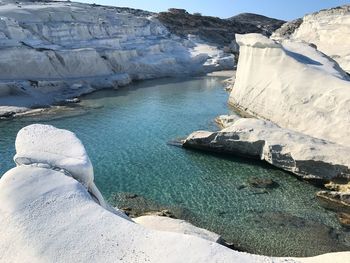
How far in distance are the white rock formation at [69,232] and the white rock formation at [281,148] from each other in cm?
990

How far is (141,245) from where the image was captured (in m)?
7.83

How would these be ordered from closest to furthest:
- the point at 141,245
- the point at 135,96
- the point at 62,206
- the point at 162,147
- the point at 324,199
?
the point at 141,245
the point at 62,206
the point at 324,199
the point at 162,147
the point at 135,96

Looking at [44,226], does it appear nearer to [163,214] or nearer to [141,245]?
[141,245]

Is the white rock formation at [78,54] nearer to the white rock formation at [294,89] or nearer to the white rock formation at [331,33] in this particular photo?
the white rock formation at [331,33]

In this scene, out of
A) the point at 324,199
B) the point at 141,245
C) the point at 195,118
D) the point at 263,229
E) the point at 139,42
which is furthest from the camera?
the point at 139,42

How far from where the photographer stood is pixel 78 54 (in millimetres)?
40250

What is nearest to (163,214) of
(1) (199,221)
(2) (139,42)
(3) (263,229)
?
(1) (199,221)

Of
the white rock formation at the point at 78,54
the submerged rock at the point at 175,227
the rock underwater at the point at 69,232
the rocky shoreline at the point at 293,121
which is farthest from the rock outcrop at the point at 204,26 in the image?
the rock underwater at the point at 69,232

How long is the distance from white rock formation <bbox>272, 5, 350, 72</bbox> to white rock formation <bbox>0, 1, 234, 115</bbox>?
1298 cm

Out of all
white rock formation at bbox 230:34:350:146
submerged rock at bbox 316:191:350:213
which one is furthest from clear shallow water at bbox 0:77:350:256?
white rock formation at bbox 230:34:350:146

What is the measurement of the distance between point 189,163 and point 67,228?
36.9 feet

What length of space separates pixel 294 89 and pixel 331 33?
Result: 19.2 m

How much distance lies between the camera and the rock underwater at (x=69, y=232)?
7.58 metres

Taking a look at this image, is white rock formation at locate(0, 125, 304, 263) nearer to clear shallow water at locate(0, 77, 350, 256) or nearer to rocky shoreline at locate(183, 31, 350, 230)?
clear shallow water at locate(0, 77, 350, 256)
